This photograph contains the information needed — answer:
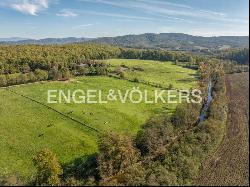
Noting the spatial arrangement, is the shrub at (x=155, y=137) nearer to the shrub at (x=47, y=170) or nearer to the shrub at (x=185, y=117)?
the shrub at (x=185, y=117)

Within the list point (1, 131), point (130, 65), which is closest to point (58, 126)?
point (1, 131)

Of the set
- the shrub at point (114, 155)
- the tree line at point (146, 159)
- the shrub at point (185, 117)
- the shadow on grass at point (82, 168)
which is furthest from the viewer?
the shrub at point (185, 117)

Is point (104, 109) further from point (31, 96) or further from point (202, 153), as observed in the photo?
point (202, 153)

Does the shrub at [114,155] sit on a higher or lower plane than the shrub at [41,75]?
lower

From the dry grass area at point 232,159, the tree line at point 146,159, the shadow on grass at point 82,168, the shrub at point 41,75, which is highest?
the shrub at point 41,75

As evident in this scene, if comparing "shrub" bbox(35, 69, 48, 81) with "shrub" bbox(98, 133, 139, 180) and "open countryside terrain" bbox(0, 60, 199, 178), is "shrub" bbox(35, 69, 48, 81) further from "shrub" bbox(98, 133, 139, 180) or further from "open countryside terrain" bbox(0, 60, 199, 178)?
"shrub" bbox(98, 133, 139, 180)

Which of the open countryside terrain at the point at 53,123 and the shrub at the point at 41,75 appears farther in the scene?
the shrub at the point at 41,75

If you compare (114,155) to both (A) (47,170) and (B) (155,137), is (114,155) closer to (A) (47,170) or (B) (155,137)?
(A) (47,170)

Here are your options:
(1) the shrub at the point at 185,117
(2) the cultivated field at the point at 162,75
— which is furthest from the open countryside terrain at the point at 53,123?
(2) the cultivated field at the point at 162,75
